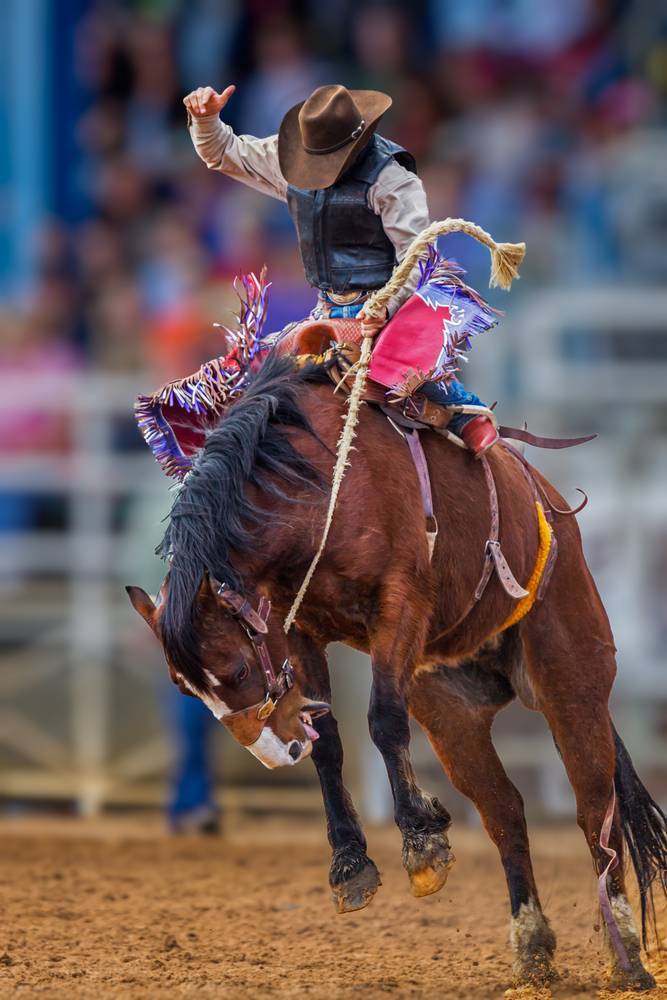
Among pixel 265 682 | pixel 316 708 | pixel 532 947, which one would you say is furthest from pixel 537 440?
pixel 532 947

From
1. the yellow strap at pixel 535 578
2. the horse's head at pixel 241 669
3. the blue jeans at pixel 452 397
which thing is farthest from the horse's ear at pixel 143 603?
the yellow strap at pixel 535 578

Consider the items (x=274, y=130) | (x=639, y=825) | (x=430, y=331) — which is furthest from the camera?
(x=274, y=130)

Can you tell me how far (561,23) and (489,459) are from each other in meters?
6.94

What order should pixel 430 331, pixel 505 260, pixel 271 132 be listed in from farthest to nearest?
pixel 271 132 → pixel 505 260 → pixel 430 331

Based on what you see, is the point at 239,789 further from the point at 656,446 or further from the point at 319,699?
the point at 319,699

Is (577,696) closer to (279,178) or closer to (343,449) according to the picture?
(343,449)

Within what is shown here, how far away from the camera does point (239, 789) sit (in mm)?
8484

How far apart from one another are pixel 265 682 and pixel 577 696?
1221mm

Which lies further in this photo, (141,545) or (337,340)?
(141,545)

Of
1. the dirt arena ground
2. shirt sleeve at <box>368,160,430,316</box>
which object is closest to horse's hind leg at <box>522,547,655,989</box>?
the dirt arena ground

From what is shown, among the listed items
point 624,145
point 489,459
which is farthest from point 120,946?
point 624,145

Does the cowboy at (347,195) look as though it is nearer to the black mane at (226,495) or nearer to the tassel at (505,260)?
the tassel at (505,260)

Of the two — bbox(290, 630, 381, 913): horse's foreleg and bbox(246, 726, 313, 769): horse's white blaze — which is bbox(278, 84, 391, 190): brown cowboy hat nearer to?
bbox(290, 630, 381, 913): horse's foreleg

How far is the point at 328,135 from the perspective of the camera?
4.29m
